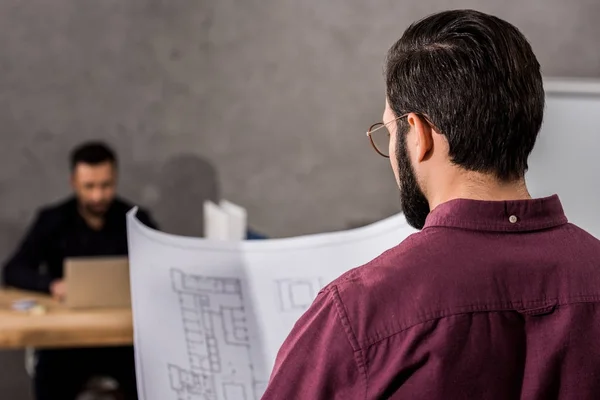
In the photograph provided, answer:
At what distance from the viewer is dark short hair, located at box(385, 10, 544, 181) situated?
79cm

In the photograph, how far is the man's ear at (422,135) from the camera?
83cm

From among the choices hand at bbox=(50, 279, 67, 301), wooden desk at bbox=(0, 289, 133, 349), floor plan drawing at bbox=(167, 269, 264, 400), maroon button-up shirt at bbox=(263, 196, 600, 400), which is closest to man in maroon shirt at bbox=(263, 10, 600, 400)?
maroon button-up shirt at bbox=(263, 196, 600, 400)

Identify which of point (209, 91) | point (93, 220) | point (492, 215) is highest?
point (209, 91)

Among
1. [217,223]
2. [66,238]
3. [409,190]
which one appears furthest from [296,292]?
[66,238]

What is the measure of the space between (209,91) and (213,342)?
291cm

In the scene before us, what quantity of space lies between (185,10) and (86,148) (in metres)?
0.81

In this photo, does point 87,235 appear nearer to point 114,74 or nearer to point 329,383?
point 114,74

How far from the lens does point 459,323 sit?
0.74 metres

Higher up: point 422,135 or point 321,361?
point 422,135

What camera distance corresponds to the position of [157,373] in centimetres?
114

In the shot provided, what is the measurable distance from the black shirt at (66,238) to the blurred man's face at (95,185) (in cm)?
6

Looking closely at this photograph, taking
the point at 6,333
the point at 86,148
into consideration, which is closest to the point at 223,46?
the point at 86,148

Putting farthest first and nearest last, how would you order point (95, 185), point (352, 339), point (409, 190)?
point (95, 185) < point (409, 190) < point (352, 339)

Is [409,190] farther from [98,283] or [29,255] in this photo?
[29,255]
